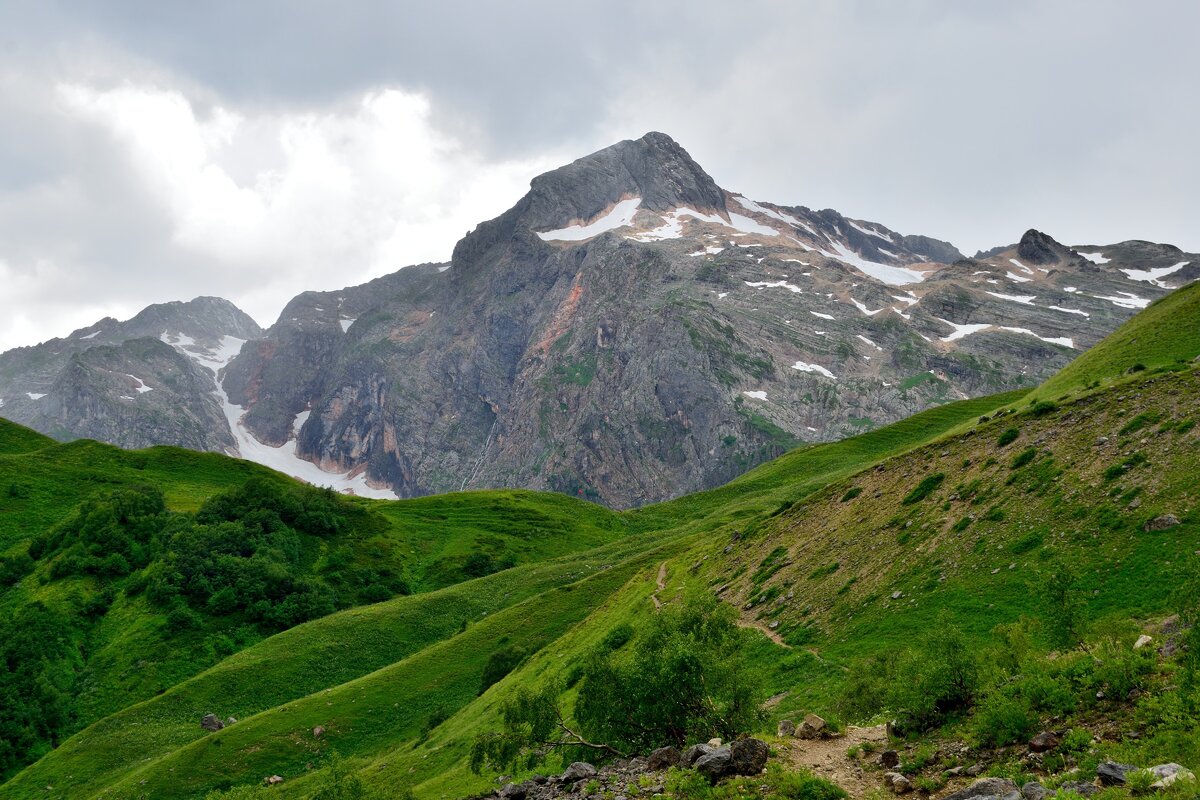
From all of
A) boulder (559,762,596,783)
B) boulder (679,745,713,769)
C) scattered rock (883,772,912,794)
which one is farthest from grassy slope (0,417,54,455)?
scattered rock (883,772,912,794)

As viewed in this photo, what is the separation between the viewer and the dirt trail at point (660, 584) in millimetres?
58950

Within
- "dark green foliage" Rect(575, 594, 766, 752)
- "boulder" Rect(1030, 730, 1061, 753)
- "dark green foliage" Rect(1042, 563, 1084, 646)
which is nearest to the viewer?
"boulder" Rect(1030, 730, 1061, 753)

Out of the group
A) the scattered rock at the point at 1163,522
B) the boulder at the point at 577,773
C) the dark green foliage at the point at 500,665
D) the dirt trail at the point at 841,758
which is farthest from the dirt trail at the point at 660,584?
the scattered rock at the point at 1163,522

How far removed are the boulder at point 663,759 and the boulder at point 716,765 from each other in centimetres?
251

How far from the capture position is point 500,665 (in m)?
67.6

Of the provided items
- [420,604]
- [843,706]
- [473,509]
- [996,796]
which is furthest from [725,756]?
[473,509]

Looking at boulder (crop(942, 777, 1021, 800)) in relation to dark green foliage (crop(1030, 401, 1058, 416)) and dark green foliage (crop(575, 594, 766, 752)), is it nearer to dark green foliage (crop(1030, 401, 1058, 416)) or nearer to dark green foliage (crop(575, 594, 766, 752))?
dark green foliage (crop(575, 594, 766, 752))

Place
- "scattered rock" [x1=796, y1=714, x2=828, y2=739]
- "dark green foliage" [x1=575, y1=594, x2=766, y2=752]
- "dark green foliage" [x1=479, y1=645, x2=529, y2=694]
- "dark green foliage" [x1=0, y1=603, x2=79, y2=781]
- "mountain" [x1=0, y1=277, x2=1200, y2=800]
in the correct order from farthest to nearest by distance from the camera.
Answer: "dark green foliage" [x1=0, y1=603, x2=79, y2=781] < "dark green foliage" [x1=479, y1=645, x2=529, y2=694] < "dark green foliage" [x1=575, y1=594, x2=766, y2=752] < "scattered rock" [x1=796, y1=714, x2=828, y2=739] < "mountain" [x1=0, y1=277, x2=1200, y2=800]

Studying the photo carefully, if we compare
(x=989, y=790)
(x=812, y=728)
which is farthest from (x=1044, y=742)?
(x=812, y=728)

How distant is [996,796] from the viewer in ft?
50.8

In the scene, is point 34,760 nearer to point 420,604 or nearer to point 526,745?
point 420,604

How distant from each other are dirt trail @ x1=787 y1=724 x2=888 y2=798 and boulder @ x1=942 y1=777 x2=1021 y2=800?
157 inches

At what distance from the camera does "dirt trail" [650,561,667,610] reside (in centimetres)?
5895

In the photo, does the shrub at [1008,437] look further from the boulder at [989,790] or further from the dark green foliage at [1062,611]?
the boulder at [989,790]
